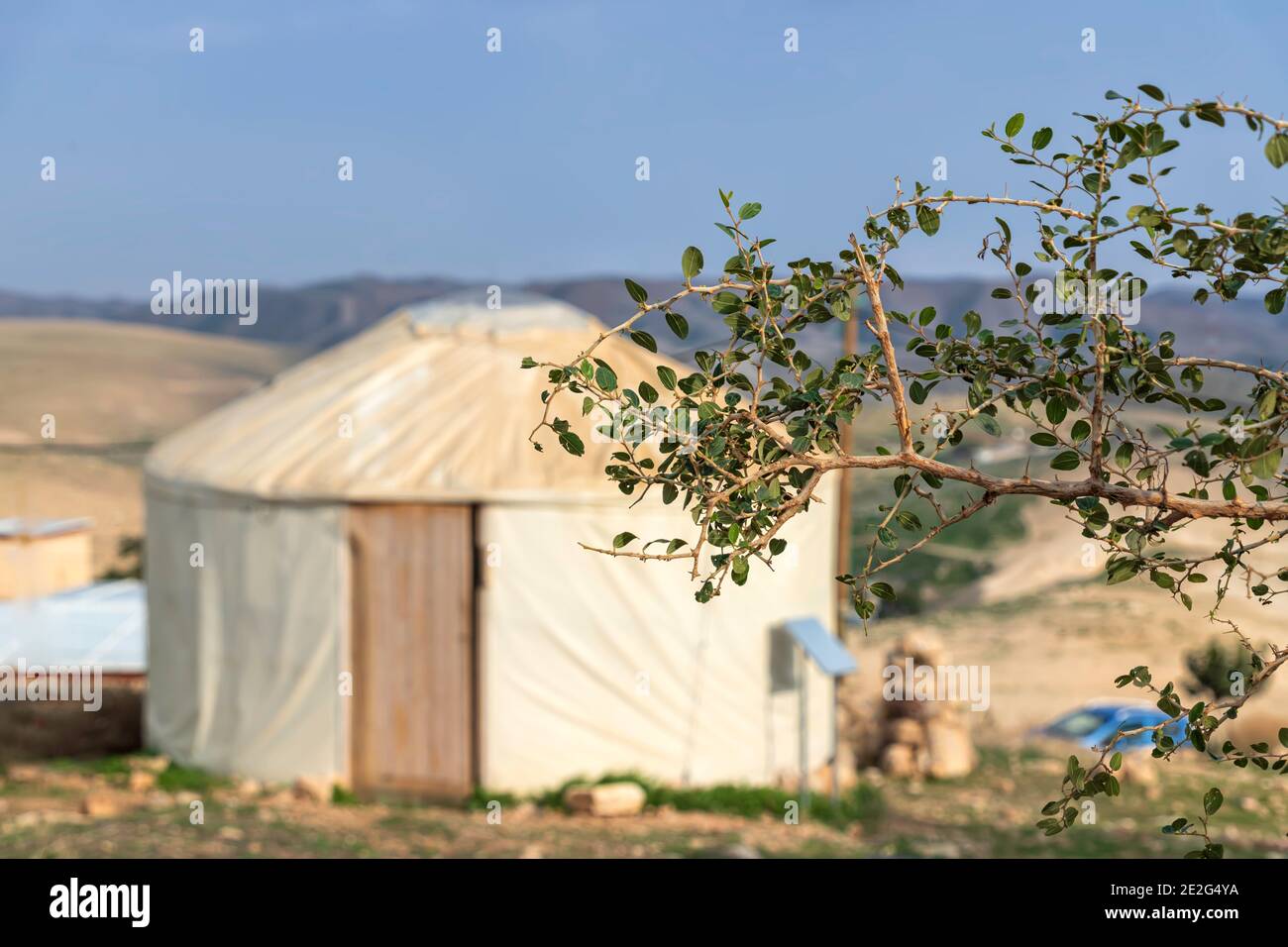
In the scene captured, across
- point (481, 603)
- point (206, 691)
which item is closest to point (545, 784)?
point (481, 603)

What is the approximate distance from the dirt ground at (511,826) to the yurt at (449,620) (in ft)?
1.20

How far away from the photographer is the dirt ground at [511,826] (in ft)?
21.8

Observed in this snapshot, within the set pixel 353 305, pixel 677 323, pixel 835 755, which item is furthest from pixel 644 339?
pixel 353 305

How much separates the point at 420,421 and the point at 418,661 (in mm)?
1471

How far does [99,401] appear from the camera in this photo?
46344 millimetres

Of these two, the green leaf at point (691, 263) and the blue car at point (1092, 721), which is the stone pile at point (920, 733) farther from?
the green leaf at point (691, 263)

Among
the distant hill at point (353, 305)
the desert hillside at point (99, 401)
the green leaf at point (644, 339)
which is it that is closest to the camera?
the green leaf at point (644, 339)

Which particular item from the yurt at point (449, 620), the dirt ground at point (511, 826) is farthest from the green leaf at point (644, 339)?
the yurt at point (449, 620)

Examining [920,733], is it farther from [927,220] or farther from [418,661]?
[927,220]

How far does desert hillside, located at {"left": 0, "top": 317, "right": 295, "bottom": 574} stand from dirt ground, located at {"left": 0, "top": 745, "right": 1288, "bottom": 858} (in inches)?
644

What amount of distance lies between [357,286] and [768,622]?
84025 millimetres

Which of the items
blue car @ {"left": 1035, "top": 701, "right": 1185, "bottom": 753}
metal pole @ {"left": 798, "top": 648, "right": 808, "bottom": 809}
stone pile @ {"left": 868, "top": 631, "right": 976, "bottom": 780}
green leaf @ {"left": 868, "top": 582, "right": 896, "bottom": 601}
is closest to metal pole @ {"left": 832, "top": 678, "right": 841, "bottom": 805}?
metal pole @ {"left": 798, "top": 648, "right": 808, "bottom": 809}

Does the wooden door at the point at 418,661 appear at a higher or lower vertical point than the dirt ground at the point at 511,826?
higher
